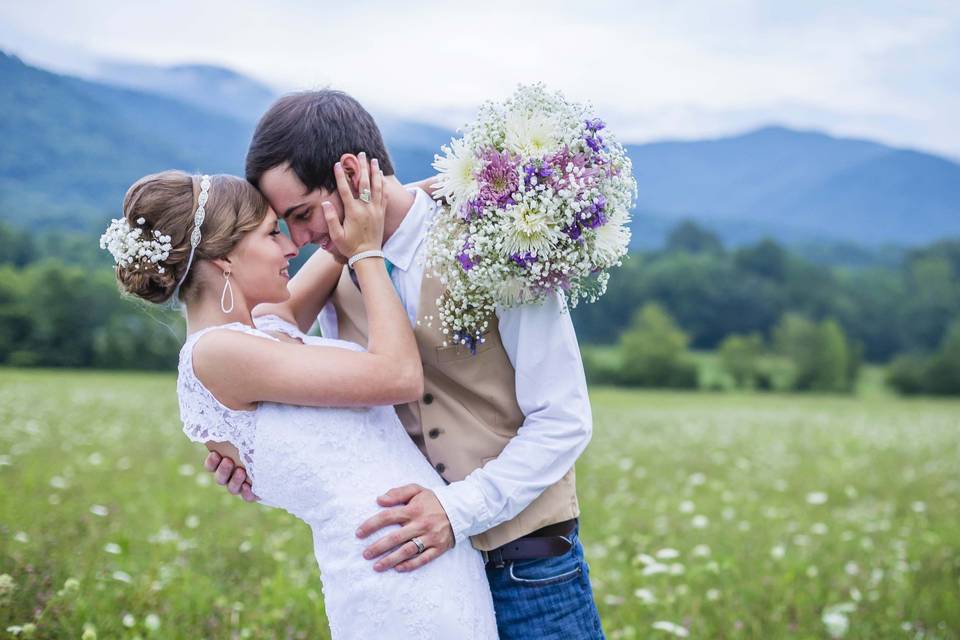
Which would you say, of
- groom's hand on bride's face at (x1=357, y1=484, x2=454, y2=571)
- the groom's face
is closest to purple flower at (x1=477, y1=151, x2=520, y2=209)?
the groom's face

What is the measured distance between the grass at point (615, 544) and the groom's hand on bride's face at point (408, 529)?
207 cm

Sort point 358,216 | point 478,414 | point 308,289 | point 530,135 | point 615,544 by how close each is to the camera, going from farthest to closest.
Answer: point 615,544, point 308,289, point 478,414, point 358,216, point 530,135

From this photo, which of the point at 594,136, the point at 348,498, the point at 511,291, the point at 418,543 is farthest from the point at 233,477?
the point at 594,136

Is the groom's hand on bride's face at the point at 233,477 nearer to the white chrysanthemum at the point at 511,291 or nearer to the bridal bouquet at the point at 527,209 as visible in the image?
the bridal bouquet at the point at 527,209

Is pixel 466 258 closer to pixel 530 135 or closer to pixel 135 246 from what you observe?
pixel 530 135

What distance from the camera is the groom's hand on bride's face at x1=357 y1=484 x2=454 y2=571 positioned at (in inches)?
115

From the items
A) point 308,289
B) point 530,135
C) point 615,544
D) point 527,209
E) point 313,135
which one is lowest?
point 615,544

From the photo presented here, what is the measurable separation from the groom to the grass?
1.67 meters

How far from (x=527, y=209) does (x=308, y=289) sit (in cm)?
123

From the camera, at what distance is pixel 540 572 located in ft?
10.5

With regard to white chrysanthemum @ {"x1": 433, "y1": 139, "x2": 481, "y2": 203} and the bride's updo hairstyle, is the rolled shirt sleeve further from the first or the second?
the bride's updo hairstyle

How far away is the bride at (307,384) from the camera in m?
2.97

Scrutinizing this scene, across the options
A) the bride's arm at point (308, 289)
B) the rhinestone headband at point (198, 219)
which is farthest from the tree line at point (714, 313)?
the rhinestone headband at point (198, 219)

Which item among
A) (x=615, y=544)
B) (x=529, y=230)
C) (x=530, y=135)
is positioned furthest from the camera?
(x=615, y=544)
